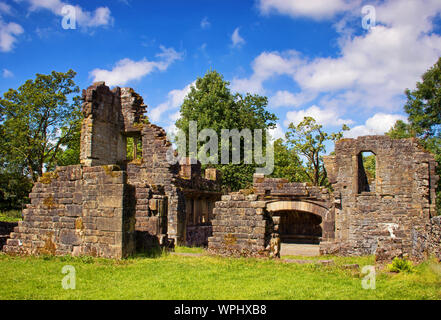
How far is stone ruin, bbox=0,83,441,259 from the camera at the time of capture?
11.7 m

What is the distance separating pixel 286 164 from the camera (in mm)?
36438

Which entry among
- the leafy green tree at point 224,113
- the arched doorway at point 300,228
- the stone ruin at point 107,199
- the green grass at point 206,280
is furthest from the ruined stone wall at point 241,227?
the leafy green tree at point 224,113

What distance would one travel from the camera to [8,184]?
108 ft

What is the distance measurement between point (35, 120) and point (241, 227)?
30103 millimetres

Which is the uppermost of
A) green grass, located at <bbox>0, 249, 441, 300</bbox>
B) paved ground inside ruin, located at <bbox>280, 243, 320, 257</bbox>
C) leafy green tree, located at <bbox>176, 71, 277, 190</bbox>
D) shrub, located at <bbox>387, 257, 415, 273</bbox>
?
leafy green tree, located at <bbox>176, 71, 277, 190</bbox>


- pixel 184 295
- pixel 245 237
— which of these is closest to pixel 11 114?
pixel 245 237

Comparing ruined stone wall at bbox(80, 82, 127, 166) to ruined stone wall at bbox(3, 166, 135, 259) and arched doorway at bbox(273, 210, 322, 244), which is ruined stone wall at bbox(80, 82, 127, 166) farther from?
arched doorway at bbox(273, 210, 322, 244)

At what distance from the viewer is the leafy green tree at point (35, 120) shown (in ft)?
113

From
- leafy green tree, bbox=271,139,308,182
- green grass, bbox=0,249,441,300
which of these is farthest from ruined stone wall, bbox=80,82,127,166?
leafy green tree, bbox=271,139,308,182

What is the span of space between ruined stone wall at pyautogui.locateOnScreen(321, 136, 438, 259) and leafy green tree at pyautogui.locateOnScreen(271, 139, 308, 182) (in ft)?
49.7

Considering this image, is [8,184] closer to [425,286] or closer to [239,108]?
[239,108]

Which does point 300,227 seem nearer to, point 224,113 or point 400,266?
point 224,113

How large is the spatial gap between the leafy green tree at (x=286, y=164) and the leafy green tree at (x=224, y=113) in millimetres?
2535

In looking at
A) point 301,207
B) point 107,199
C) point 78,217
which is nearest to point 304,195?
point 301,207
